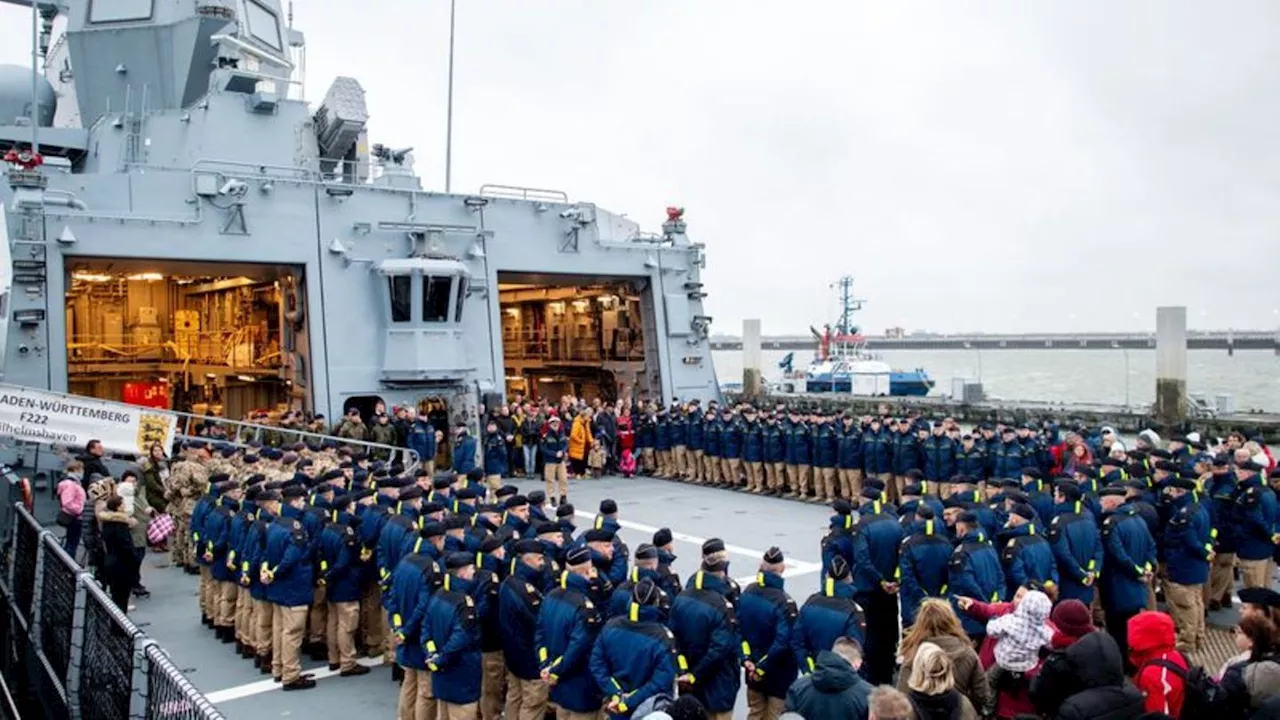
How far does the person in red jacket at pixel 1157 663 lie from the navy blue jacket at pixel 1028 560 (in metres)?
2.29

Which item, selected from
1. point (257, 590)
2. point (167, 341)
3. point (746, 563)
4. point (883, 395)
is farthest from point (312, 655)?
point (883, 395)

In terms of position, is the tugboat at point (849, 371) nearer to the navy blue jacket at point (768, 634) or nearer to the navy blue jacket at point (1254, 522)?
the navy blue jacket at point (1254, 522)

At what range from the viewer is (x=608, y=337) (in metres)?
23.4

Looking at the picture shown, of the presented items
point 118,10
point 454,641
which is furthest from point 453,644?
point 118,10

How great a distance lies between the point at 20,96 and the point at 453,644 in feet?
72.6

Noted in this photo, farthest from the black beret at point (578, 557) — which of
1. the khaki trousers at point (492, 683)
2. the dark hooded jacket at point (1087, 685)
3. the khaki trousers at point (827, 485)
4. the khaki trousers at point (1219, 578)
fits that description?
the khaki trousers at point (827, 485)

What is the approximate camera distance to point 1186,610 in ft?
27.9

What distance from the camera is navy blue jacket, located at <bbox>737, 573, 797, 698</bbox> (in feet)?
19.2

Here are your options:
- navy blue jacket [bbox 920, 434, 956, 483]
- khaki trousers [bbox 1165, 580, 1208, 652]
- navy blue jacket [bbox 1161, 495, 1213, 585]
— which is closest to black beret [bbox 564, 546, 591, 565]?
navy blue jacket [bbox 1161, 495, 1213, 585]

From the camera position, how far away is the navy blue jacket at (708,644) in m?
5.63

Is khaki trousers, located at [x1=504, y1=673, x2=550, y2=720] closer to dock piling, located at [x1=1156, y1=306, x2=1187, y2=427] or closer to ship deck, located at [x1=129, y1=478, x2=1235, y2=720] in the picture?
ship deck, located at [x1=129, y1=478, x2=1235, y2=720]

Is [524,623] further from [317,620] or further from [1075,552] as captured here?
[1075,552]

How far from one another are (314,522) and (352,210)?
1013 cm

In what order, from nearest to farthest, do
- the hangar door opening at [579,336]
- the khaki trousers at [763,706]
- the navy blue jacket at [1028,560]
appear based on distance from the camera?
1. the khaki trousers at [763,706]
2. the navy blue jacket at [1028,560]
3. the hangar door opening at [579,336]
